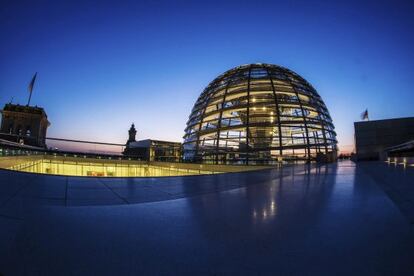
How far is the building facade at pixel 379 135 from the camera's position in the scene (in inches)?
1145

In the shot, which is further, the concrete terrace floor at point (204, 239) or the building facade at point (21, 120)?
the building facade at point (21, 120)

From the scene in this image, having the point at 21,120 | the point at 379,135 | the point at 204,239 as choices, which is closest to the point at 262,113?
the point at 379,135

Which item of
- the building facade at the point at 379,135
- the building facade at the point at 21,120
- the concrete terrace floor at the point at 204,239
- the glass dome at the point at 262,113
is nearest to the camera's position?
the concrete terrace floor at the point at 204,239

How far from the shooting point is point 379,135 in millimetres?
30688

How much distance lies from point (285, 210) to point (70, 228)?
200 cm

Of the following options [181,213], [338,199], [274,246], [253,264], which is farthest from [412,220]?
[181,213]

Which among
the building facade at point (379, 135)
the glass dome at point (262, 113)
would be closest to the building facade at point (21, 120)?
the glass dome at point (262, 113)

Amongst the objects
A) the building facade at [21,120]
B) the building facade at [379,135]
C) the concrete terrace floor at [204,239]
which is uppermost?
the building facade at [21,120]

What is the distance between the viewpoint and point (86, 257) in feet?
4.09

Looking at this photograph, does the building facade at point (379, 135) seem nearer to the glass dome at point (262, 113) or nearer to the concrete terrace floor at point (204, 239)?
the glass dome at point (262, 113)

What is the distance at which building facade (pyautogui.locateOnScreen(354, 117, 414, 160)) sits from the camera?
29078 millimetres

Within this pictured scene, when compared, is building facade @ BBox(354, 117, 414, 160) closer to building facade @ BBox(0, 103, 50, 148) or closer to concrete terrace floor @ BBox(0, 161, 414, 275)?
concrete terrace floor @ BBox(0, 161, 414, 275)

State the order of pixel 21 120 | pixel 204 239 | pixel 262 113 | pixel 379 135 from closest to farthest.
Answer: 1. pixel 204 239
2. pixel 262 113
3. pixel 379 135
4. pixel 21 120

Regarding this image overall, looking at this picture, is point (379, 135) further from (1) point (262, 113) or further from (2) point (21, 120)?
(2) point (21, 120)
